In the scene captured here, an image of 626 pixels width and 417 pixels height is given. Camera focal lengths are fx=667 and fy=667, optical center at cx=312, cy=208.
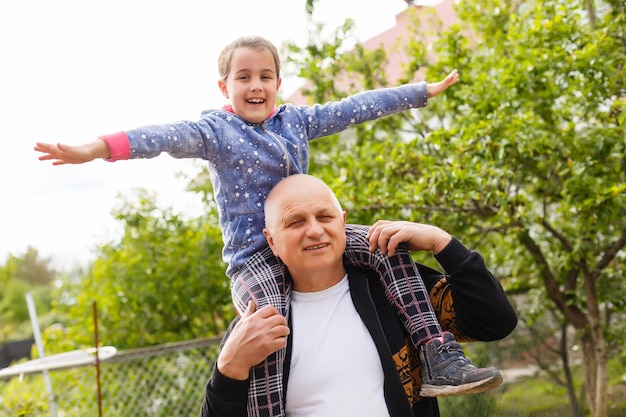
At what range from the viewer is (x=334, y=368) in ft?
6.54

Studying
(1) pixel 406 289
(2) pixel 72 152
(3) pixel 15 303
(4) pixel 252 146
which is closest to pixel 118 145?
(2) pixel 72 152

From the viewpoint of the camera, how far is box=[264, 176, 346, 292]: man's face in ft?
6.59

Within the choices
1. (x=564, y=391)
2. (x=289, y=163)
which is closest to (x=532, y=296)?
(x=564, y=391)

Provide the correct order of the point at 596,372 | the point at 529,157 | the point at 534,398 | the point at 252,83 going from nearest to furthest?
the point at 252,83 → the point at 529,157 → the point at 596,372 → the point at 534,398

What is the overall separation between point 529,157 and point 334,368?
8.49ft

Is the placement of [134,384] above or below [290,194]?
below

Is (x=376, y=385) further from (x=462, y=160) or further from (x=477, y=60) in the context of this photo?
(x=477, y=60)

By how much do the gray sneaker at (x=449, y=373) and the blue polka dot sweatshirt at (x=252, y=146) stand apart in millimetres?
649

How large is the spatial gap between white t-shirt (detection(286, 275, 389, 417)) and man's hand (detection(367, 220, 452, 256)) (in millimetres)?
239

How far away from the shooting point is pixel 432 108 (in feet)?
17.9

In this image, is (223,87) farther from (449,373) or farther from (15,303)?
(15,303)

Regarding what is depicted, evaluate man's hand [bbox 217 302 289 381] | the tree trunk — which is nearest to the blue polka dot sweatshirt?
man's hand [bbox 217 302 289 381]

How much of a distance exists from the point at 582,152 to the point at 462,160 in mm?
712

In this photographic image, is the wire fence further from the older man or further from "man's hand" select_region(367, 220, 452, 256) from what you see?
"man's hand" select_region(367, 220, 452, 256)
